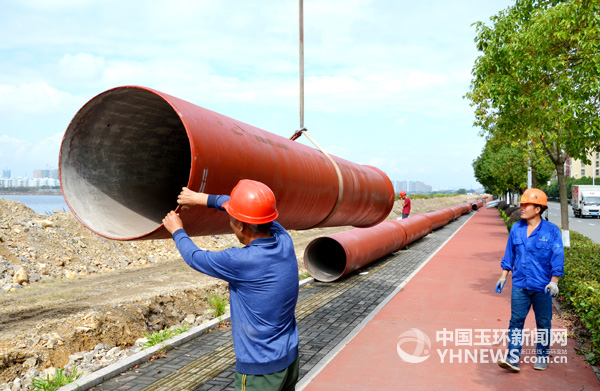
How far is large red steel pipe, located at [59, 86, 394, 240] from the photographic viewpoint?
2924mm

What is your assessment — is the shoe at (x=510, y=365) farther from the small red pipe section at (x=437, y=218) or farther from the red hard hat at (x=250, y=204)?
the small red pipe section at (x=437, y=218)

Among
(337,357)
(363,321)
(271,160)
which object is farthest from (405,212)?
(271,160)

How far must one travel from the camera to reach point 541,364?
5.93 m

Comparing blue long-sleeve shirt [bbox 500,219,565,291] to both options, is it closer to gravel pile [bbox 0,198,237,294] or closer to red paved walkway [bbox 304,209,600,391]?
red paved walkway [bbox 304,209,600,391]

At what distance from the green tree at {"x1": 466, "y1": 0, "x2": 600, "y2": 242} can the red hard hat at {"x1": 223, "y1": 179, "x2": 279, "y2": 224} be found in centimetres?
790

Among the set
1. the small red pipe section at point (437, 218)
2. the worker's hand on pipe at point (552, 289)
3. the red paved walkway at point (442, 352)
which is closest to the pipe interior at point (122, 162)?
the red paved walkway at point (442, 352)

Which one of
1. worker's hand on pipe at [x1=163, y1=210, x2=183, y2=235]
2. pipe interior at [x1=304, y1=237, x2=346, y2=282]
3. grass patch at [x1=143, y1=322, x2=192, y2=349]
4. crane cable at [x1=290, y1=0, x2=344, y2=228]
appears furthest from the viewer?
pipe interior at [x1=304, y1=237, x2=346, y2=282]

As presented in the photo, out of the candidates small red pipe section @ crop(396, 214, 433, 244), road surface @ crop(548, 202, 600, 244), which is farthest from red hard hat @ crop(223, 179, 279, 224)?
road surface @ crop(548, 202, 600, 244)

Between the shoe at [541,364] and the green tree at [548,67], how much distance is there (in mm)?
4873

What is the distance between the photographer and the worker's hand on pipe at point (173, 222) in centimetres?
282

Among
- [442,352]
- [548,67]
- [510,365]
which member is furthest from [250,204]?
[548,67]

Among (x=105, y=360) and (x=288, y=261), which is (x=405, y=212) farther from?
(x=288, y=261)

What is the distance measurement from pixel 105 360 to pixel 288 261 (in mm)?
4834

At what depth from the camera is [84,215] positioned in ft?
10.0
